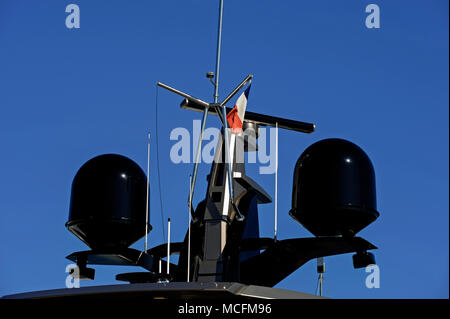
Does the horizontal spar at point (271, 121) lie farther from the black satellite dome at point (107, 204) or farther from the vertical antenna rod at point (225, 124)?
the black satellite dome at point (107, 204)

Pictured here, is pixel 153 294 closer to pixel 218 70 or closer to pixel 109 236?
pixel 109 236

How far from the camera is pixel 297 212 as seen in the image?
38.4 ft

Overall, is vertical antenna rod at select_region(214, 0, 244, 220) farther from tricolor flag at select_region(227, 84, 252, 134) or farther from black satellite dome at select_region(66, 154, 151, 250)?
black satellite dome at select_region(66, 154, 151, 250)

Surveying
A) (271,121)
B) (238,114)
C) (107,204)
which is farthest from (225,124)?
(107,204)

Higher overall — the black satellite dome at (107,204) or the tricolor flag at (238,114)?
the tricolor flag at (238,114)

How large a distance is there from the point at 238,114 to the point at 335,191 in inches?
91.8

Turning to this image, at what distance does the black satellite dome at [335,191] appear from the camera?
1138 cm

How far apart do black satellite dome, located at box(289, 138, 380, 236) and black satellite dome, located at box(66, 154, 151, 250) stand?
2519 mm

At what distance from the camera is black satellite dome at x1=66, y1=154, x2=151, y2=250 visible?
40.2 feet

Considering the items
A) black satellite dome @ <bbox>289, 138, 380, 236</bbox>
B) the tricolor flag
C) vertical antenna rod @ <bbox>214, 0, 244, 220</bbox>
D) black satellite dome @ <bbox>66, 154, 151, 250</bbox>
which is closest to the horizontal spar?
vertical antenna rod @ <bbox>214, 0, 244, 220</bbox>

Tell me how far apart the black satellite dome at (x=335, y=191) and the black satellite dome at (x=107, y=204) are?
8.27 feet

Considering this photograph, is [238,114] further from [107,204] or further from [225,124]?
[107,204]

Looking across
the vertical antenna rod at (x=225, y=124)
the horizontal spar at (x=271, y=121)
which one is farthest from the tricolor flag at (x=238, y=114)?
the horizontal spar at (x=271, y=121)
